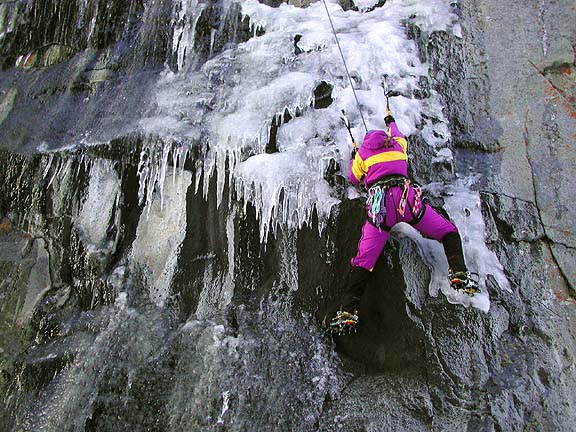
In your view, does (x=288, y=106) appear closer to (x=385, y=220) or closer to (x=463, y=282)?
(x=385, y=220)

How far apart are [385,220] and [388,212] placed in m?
0.06

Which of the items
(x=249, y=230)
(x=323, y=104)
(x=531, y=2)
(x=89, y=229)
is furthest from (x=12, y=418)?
(x=531, y=2)

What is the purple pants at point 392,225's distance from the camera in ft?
12.7

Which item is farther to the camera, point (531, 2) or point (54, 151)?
point (54, 151)

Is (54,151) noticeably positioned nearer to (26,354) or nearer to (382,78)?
(26,354)

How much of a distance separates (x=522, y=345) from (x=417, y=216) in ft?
3.62

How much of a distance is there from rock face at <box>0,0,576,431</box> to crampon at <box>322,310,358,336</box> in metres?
0.10

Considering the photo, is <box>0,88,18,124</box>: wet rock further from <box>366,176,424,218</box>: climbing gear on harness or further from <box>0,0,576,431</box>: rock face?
<box>366,176,424,218</box>: climbing gear on harness

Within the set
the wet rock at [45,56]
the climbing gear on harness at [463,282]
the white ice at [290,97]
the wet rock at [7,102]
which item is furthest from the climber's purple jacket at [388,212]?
the wet rock at [7,102]

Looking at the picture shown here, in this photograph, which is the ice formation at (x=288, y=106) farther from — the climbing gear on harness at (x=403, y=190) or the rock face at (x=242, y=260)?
the climbing gear on harness at (x=403, y=190)

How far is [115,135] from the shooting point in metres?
5.46

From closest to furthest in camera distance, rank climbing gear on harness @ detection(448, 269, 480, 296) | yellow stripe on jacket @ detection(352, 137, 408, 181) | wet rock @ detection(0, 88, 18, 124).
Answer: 1. climbing gear on harness @ detection(448, 269, 480, 296)
2. yellow stripe on jacket @ detection(352, 137, 408, 181)
3. wet rock @ detection(0, 88, 18, 124)

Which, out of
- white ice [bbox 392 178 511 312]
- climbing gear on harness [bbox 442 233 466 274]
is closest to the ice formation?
white ice [bbox 392 178 511 312]

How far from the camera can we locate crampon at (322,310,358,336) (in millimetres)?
3887
